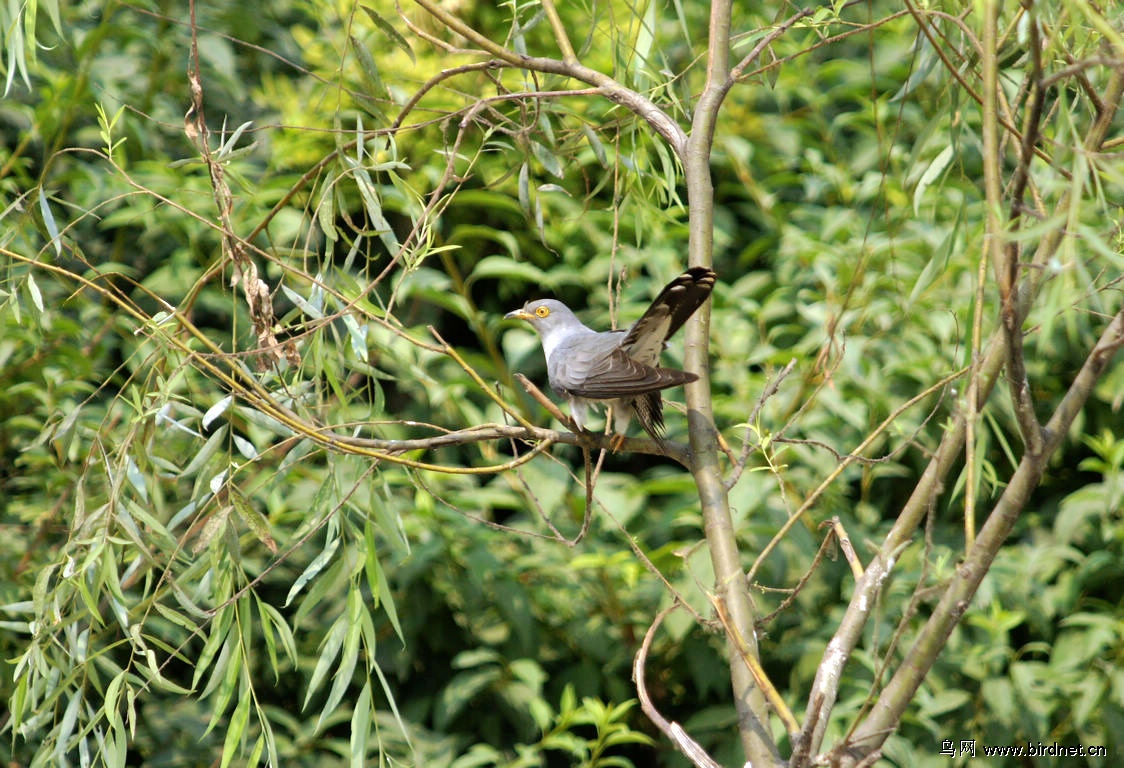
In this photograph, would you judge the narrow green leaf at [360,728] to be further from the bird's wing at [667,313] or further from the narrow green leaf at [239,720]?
the bird's wing at [667,313]

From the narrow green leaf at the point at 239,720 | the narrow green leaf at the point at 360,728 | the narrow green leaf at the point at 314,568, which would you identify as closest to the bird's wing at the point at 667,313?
the narrow green leaf at the point at 314,568

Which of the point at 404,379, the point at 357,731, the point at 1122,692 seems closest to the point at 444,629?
the point at 404,379

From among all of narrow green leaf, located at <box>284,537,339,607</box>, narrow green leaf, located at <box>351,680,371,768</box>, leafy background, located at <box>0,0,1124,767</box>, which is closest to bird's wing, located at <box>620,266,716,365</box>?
leafy background, located at <box>0,0,1124,767</box>

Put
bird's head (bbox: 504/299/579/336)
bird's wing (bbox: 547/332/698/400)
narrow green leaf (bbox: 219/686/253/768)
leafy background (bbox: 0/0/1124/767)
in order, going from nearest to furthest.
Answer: narrow green leaf (bbox: 219/686/253/768) → bird's wing (bbox: 547/332/698/400) → leafy background (bbox: 0/0/1124/767) → bird's head (bbox: 504/299/579/336)

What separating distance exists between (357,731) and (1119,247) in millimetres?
1712

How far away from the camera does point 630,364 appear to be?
108 inches

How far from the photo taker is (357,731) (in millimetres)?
2074

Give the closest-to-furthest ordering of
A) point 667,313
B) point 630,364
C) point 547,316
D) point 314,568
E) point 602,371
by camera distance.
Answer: point 314,568, point 667,313, point 630,364, point 602,371, point 547,316

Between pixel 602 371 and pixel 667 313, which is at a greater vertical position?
pixel 667 313

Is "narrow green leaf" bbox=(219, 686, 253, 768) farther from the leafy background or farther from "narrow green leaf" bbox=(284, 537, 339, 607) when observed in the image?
the leafy background

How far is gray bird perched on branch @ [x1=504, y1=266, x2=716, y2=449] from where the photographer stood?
7.21 feet

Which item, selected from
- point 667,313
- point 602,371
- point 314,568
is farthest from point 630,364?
point 314,568

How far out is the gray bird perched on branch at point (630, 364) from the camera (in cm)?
220

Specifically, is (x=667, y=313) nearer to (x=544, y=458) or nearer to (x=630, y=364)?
(x=630, y=364)
